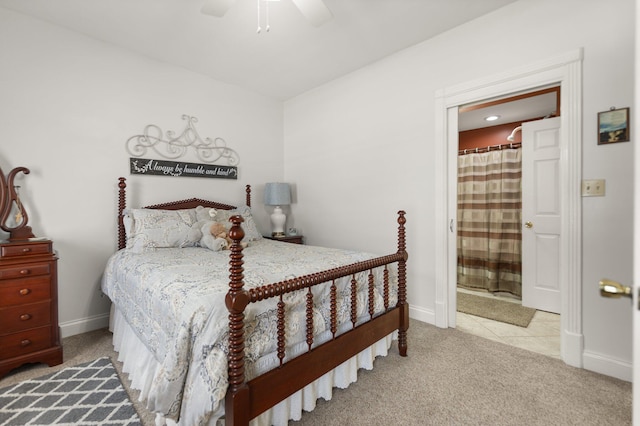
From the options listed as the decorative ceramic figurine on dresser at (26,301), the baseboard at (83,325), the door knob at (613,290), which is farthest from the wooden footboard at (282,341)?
the baseboard at (83,325)

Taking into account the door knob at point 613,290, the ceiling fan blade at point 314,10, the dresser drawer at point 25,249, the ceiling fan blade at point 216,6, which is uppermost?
the ceiling fan blade at point 216,6

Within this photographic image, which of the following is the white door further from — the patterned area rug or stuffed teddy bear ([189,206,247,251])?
the patterned area rug

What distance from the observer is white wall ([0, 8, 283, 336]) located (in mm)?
2360

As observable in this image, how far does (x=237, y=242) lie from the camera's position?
Result: 118 cm

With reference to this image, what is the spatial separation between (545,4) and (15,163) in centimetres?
409

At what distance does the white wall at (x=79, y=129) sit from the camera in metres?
2.36

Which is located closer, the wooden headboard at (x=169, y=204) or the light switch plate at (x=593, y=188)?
the light switch plate at (x=593, y=188)

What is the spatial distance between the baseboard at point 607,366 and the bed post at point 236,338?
7.19 ft

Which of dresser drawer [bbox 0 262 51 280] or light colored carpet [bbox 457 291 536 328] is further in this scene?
light colored carpet [bbox 457 291 536 328]

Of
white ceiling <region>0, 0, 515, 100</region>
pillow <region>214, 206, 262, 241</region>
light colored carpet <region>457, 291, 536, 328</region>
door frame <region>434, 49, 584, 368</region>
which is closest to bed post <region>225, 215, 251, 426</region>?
pillow <region>214, 206, 262, 241</region>

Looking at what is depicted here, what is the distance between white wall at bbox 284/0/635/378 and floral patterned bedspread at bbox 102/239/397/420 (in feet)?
3.39

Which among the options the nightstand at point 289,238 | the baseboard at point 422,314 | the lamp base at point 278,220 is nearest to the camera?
the baseboard at point 422,314

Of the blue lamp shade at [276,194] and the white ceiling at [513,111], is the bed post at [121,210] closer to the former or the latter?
the blue lamp shade at [276,194]

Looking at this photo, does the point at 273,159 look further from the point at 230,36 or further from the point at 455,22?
the point at 455,22
